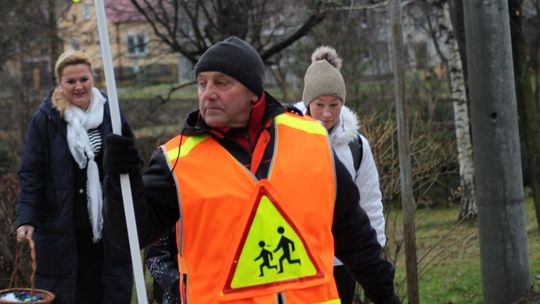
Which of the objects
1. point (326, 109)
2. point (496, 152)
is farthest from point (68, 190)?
point (496, 152)

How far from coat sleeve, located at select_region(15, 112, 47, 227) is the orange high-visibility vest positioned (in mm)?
2506

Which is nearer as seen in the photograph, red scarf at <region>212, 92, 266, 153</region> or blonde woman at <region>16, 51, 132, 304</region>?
red scarf at <region>212, 92, 266, 153</region>

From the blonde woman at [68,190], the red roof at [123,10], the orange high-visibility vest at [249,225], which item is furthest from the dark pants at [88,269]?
the red roof at [123,10]

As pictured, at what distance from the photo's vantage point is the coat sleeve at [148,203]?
10.5ft

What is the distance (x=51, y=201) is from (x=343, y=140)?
1659 mm

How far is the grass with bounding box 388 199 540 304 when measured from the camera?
881 centimetres

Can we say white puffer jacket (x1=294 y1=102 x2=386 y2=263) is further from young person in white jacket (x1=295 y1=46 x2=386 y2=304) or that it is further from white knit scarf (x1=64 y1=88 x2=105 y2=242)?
white knit scarf (x1=64 y1=88 x2=105 y2=242)

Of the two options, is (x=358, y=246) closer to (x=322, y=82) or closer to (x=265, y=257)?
(x=265, y=257)

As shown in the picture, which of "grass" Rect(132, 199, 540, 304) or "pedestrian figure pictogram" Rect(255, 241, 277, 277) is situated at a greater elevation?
"pedestrian figure pictogram" Rect(255, 241, 277, 277)

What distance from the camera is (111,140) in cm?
317

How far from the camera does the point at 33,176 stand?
5719mm

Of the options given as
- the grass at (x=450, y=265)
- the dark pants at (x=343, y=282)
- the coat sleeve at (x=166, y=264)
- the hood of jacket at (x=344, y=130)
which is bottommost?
the grass at (x=450, y=265)

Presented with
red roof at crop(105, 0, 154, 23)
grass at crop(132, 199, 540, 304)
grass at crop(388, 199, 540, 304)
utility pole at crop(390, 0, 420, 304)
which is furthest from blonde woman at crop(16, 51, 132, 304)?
red roof at crop(105, 0, 154, 23)

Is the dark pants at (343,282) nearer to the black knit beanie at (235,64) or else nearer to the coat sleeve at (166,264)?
the coat sleeve at (166,264)
